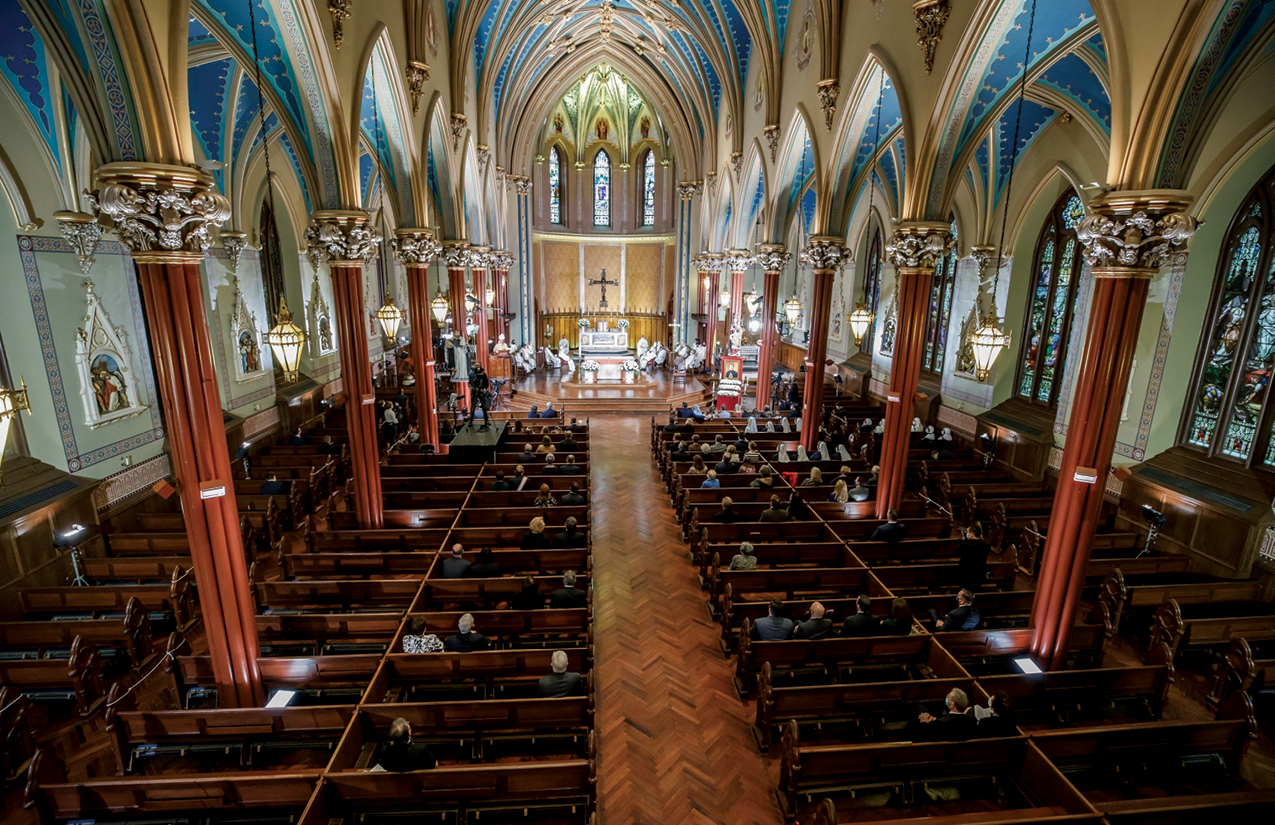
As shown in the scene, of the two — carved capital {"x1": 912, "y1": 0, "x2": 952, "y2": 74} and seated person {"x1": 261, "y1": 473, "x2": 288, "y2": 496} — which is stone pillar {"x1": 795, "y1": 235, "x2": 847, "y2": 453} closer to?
carved capital {"x1": 912, "y1": 0, "x2": 952, "y2": 74}

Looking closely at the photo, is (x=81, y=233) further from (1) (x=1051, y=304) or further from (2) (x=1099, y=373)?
(1) (x=1051, y=304)

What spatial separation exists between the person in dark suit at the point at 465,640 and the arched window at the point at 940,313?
14636mm

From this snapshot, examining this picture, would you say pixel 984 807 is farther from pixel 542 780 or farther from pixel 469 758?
pixel 469 758

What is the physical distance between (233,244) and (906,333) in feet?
48.9

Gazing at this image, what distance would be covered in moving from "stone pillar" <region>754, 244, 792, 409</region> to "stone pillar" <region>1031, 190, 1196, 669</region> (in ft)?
36.2

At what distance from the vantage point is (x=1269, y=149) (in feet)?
28.4

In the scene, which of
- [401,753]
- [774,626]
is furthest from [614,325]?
[401,753]

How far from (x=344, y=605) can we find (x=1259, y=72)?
14883 mm

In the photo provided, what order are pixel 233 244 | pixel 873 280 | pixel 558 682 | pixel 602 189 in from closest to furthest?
pixel 558 682, pixel 233 244, pixel 873 280, pixel 602 189

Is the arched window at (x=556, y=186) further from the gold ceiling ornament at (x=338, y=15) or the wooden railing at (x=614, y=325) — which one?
the gold ceiling ornament at (x=338, y=15)

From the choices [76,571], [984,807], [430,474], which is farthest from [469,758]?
[430,474]

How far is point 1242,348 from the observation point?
9.13 meters

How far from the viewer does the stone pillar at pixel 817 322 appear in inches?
511

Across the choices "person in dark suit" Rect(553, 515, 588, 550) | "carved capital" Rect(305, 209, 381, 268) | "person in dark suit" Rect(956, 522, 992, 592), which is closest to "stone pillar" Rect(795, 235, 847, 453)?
"person in dark suit" Rect(956, 522, 992, 592)
